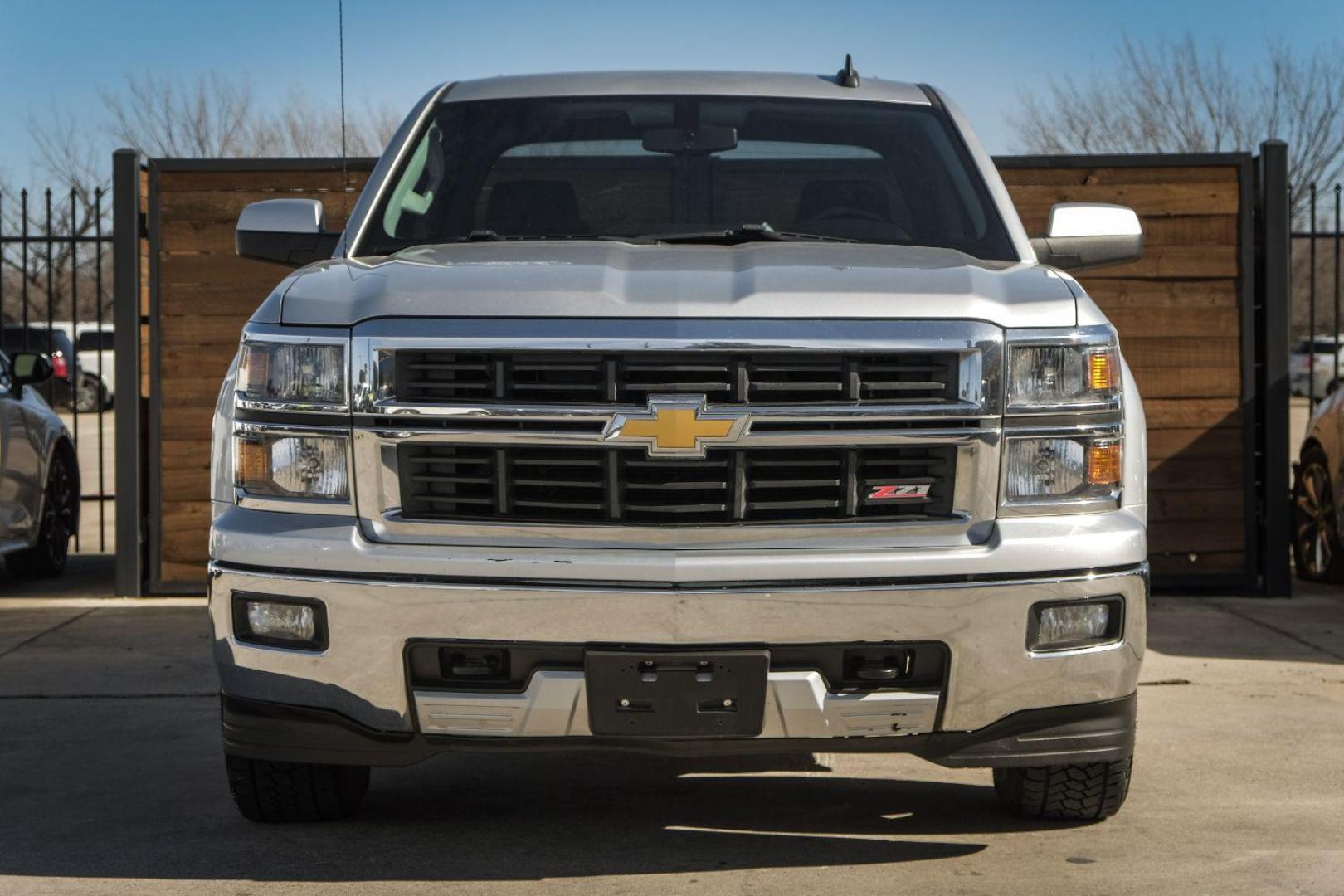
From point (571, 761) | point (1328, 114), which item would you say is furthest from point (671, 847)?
point (1328, 114)

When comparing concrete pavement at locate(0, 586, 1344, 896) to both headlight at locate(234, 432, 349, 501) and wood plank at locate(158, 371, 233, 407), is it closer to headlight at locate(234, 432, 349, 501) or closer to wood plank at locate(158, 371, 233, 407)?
headlight at locate(234, 432, 349, 501)

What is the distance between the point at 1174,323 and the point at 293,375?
6.23 metres

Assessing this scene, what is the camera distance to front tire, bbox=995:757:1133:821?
14.8ft

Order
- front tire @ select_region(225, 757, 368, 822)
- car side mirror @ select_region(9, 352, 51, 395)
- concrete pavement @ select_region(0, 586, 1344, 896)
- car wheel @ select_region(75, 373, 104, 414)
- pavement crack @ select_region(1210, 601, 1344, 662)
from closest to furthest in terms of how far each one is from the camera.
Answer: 1. concrete pavement @ select_region(0, 586, 1344, 896)
2. front tire @ select_region(225, 757, 368, 822)
3. pavement crack @ select_region(1210, 601, 1344, 662)
4. car side mirror @ select_region(9, 352, 51, 395)
5. car wheel @ select_region(75, 373, 104, 414)

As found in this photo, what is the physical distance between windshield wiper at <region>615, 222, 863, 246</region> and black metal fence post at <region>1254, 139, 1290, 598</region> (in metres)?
4.88

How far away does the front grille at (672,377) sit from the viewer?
3891mm

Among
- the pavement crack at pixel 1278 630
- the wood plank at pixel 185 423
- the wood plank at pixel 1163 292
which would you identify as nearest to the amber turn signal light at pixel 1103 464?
the pavement crack at pixel 1278 630

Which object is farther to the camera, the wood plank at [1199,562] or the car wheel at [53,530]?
the car wheel at [53,530]

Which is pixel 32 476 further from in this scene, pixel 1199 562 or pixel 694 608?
pixel 694 608

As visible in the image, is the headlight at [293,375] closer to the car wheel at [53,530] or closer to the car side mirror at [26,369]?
the car side mirror at [26,369]

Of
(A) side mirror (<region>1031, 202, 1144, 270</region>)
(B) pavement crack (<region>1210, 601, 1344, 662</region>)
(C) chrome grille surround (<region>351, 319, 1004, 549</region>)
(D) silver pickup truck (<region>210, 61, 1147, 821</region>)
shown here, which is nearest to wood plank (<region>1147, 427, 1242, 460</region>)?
(B) pavement crack (<region>1210, 601, 1344, 662</region>)

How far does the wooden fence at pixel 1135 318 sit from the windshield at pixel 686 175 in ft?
12.8

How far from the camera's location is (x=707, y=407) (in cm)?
387

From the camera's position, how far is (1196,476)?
9297 mm
